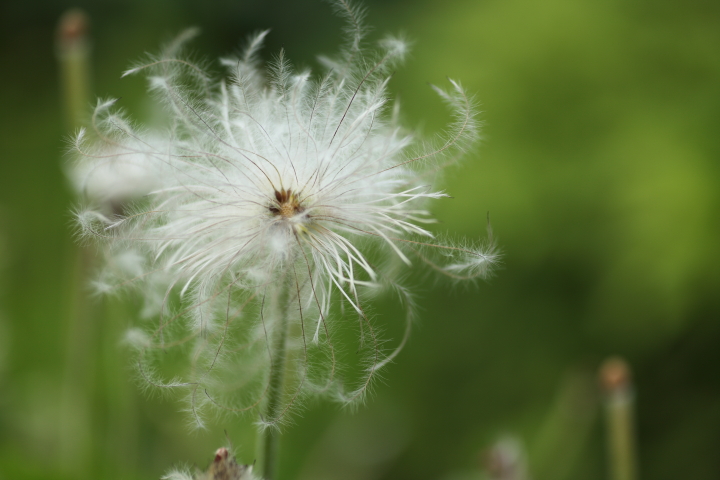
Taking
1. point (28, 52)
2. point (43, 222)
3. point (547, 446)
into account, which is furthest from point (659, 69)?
point (28, 52)

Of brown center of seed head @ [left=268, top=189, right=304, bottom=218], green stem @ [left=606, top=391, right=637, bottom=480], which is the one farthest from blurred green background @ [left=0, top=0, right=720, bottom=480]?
brown center of seed head @ [left=268, top=189, right=304, bottom=218]

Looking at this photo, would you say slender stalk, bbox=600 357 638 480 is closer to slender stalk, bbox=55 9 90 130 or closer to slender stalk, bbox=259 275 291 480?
slender stalk, bbox=259 275 291 480

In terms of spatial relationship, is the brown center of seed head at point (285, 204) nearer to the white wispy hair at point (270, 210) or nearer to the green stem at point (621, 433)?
the white wispy hair at point (270, 210)

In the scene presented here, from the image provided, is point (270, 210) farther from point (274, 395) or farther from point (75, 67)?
point (75, 67)

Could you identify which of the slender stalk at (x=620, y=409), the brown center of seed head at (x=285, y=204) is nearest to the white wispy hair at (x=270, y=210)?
the brown center of seed head at (x=285, y=204)

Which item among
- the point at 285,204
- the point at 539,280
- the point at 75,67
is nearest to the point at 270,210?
the point at 285,204

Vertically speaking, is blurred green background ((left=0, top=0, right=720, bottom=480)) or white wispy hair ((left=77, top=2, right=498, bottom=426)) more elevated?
blurred green background ((left=0, top=0, right=720, bottom=480))
